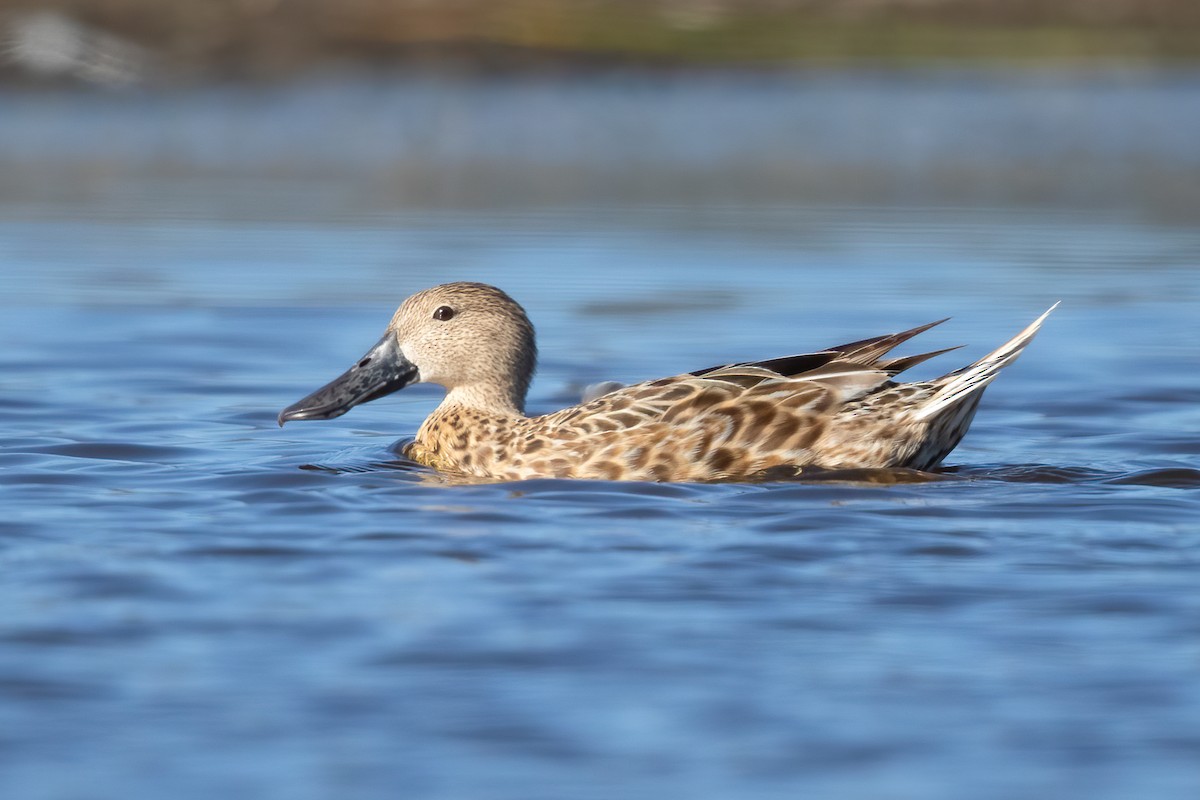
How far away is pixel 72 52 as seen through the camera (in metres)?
22.5

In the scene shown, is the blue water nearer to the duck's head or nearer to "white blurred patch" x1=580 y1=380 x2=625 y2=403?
the duck's head

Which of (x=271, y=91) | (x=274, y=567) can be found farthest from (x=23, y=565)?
(x=271, y=91)

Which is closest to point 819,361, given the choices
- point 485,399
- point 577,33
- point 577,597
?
point 485,399

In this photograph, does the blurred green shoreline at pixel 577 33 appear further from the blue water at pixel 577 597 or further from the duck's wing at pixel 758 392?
the duck's wing at pixel 758 392

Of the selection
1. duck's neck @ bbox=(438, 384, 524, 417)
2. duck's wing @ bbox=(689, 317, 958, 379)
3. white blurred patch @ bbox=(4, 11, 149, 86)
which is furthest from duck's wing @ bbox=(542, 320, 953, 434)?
white blurred patch @ bbox=(4, 11, 149, 86)

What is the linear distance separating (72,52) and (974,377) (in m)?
17.7

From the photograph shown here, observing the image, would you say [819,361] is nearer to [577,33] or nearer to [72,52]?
[72,52]

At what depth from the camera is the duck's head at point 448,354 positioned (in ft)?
25.5

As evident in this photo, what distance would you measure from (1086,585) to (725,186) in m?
12.7

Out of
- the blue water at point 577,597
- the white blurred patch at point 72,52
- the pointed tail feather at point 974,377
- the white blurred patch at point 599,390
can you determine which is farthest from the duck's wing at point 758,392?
the white blurred patch at point 72,52

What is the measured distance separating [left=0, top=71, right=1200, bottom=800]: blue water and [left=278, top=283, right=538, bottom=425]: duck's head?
0.96ft

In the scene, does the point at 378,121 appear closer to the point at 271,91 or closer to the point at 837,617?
the point at 271,91

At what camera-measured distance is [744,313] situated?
11.9 m

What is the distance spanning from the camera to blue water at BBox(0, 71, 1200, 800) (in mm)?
4094
